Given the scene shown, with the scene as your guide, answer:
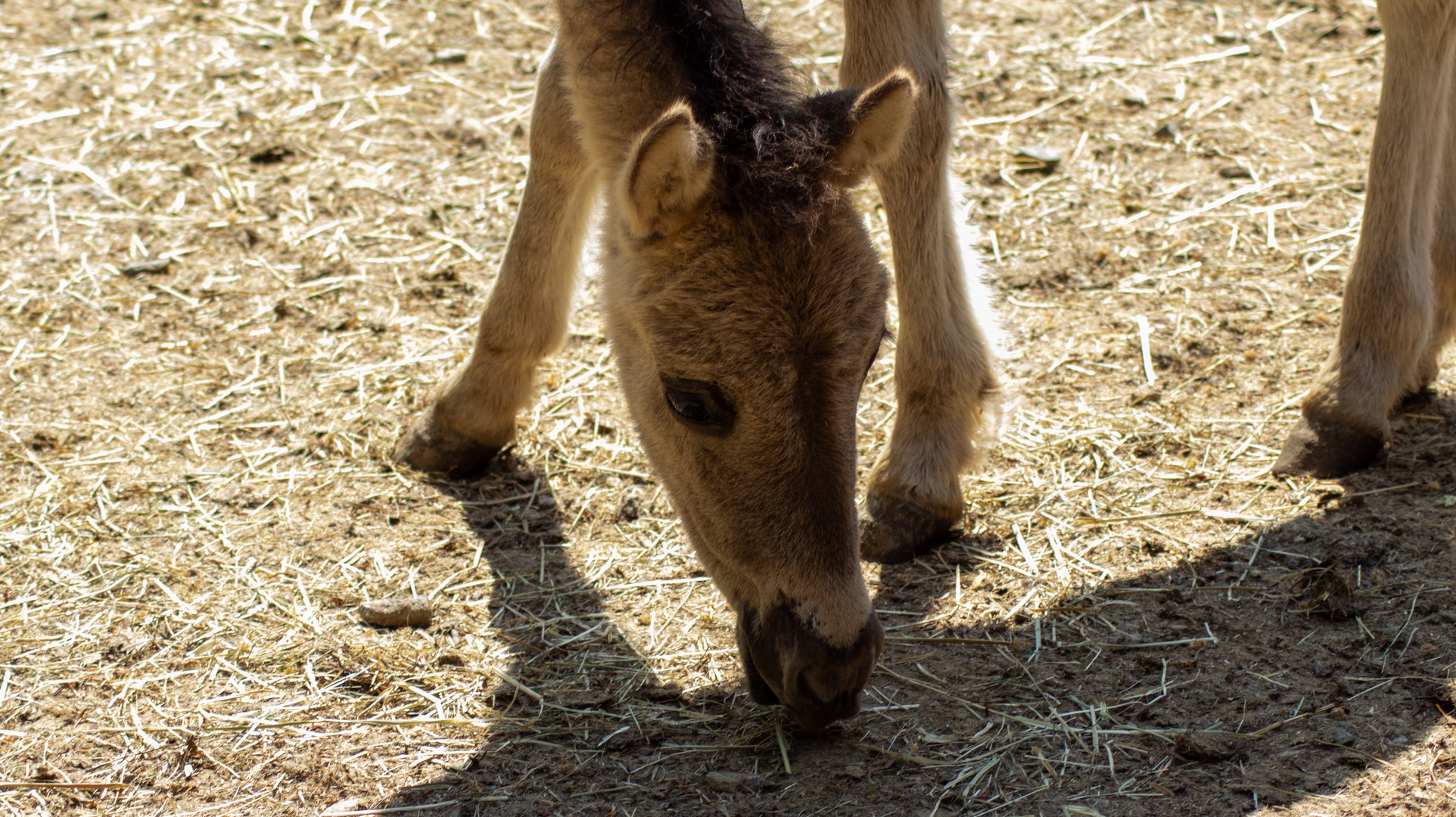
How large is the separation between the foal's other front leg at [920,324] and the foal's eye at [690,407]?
3.90ft

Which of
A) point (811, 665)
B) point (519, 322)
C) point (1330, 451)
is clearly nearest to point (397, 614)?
point (519, 322)

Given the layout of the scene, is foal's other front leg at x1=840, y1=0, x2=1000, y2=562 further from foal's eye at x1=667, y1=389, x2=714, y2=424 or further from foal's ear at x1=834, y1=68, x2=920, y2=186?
foal's eye at x1=667, y1=389, x2=714, y2=424

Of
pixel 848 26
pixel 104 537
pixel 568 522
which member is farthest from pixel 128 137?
pixel 848 26

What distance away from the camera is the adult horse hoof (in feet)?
13.9

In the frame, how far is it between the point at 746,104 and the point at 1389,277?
→ 8.45 ft

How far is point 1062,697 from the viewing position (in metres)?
3.09

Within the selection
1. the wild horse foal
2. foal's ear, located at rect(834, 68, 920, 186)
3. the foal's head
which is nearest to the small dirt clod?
the wild horse foal

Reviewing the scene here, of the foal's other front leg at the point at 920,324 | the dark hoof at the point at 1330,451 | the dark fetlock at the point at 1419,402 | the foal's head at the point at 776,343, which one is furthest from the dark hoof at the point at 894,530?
the dark fetlock at the point at 1419,402

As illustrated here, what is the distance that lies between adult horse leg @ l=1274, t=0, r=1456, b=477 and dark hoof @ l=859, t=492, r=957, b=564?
136 cm

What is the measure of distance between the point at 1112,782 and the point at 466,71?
5875mm

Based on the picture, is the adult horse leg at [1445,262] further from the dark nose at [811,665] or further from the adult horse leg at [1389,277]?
the dark nose at [811,665]

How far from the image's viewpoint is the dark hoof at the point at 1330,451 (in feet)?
12.9

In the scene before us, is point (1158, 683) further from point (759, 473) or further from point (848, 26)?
point (848, 26)

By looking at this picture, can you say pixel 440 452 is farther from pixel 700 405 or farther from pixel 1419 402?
pixel 1419 402
